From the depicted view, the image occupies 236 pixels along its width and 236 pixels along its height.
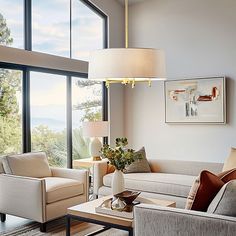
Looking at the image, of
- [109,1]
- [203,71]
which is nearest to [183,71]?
[203,71]

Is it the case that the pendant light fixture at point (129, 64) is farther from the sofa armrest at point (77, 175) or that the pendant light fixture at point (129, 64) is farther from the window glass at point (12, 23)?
the window glass at point (12, 23)

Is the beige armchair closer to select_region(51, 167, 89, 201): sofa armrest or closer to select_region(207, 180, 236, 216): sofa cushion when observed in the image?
A: select_region(51, 167, 89, 201): sofa armrest

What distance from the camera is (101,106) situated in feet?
21.4

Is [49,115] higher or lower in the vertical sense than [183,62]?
lower

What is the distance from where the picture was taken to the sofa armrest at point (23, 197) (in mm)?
3895

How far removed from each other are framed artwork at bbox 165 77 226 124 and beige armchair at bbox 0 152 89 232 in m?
2.37

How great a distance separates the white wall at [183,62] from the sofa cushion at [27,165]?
251 cm

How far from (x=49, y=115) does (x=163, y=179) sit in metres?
2.09

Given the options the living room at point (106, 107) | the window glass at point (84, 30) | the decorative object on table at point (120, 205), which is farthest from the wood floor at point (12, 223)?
the window glass at point (84, 30)

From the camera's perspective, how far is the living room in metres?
3.69

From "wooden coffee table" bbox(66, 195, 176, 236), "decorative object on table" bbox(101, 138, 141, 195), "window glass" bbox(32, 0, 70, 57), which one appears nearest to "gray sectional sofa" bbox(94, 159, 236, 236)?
"wooden coffee table" bbox(66, 195, 176, 236)

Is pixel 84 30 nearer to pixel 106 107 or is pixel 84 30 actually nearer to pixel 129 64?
pixel 106 107

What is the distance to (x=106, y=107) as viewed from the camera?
6570 mm

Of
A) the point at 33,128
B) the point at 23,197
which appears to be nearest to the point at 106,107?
the point at 33,128
